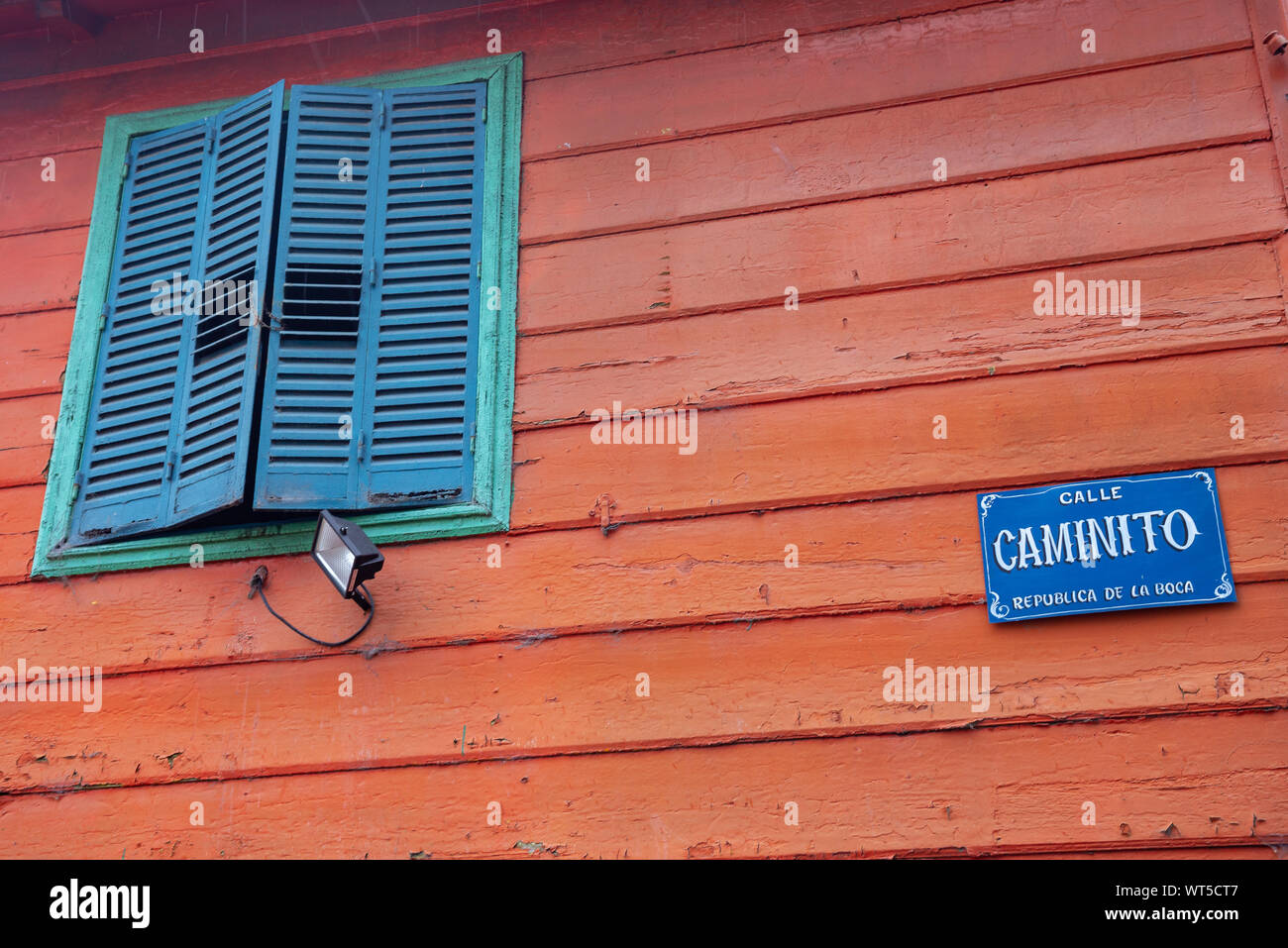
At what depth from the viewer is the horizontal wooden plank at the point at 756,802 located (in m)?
3.57

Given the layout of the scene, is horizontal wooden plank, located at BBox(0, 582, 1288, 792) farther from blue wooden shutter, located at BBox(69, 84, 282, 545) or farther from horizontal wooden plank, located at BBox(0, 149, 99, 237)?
horizontal wooden plank, located at BBox(0, 149, 99, 237)

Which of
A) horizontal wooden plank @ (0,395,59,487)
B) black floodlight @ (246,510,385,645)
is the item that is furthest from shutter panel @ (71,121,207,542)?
black floodlight @ (246,510,385,645)

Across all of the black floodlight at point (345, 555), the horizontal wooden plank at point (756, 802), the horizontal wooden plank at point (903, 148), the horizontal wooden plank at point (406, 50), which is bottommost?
the horizontal wooden plank at point (756, 802)

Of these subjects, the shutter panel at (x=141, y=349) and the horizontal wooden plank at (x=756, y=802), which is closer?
the horizontal wooden plank at (x=756, y=802)

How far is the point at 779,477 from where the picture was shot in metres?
4.16

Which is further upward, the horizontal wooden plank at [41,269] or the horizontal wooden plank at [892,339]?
the horizontal wooden plank at [41,269]

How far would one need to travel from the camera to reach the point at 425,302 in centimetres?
463

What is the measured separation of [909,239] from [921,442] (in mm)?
810

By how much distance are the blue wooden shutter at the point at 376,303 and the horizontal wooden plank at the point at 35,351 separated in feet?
3.31

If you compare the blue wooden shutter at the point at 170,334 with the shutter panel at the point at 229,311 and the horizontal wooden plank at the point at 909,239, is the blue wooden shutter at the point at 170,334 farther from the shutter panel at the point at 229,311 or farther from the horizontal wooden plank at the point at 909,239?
the horizontal wooden plank at the point at 909,239

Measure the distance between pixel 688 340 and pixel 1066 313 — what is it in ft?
4.38

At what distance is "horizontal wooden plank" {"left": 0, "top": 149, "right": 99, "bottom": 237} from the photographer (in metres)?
5.12

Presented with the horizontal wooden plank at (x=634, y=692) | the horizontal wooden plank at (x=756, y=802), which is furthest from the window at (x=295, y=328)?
the horizontal wooden plank at (x=756, y=802)
